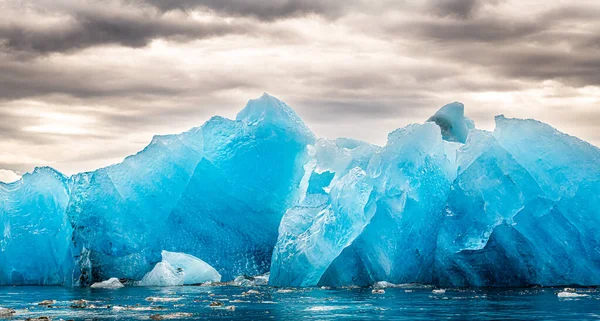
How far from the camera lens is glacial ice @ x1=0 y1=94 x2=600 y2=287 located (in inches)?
1062

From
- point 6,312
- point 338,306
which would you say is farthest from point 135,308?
point 338,306

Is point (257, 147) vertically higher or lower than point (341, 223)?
higher

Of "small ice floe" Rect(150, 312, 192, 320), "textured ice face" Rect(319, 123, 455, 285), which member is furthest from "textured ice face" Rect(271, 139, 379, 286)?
"small ice floe" Rect(150, 312, 192, 320)

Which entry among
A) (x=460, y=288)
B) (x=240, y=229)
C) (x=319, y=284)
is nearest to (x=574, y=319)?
(x=460, y=288)

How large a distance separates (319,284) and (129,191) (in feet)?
31.2

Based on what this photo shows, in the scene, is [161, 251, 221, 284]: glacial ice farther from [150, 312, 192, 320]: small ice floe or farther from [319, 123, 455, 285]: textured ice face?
[150, 312, 192, 320]: small ice floe

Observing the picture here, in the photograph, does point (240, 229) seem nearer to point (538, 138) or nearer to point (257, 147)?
point (257, 147)

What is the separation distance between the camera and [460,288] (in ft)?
88.1

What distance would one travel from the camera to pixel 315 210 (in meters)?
30.7

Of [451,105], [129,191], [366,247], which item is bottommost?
[366,247]

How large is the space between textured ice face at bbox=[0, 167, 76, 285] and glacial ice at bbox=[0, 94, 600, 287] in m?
0.07

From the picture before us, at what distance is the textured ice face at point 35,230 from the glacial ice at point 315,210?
2.6 inches

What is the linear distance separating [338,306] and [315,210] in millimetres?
10985

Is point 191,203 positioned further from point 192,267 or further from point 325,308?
point 325,308
